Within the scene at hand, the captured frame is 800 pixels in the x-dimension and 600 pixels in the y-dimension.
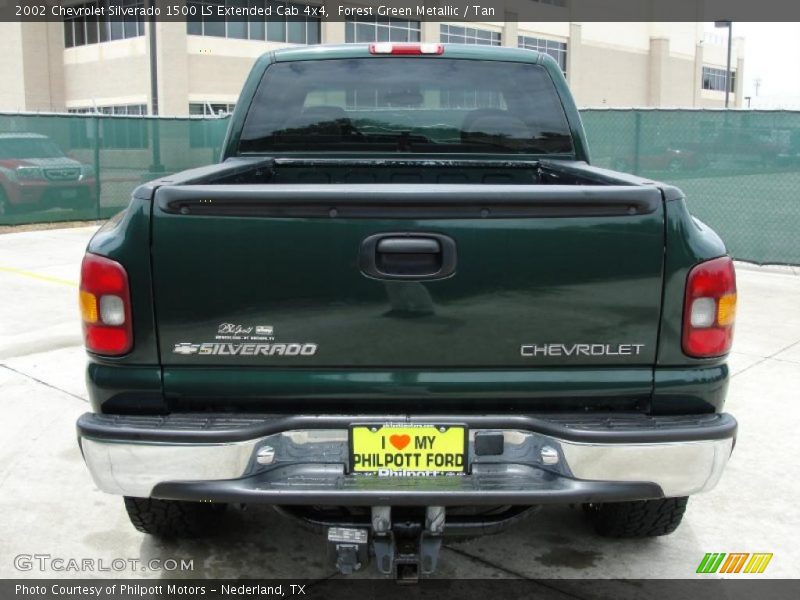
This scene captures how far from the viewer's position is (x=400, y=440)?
2.65 metres

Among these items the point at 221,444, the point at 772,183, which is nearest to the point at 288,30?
the point at 772,183

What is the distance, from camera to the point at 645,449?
2635 mm

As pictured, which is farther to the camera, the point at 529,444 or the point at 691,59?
the point at 691,59

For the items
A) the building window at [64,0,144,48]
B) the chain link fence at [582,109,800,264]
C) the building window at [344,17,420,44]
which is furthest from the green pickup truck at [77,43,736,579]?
the building window at [344,17,420,44]

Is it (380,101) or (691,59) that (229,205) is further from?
(691,59)

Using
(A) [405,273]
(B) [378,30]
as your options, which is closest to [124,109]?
(B) [378,30]

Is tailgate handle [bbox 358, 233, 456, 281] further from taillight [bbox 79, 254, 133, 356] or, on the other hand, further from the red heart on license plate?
taillight [bbox 79, 254, 133, 356]

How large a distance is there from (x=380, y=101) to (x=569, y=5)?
5484 cm

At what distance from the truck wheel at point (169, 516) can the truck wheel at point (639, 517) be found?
1642 millimetres

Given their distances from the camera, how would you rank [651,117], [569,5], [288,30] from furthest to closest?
[569,5] < [288,30] < [651,117]

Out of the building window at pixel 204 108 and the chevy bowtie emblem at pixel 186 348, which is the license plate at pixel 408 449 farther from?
the building window at pixel 204 108

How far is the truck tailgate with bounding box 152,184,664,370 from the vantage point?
263cm

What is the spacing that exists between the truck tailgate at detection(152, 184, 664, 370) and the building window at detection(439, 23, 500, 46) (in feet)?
139

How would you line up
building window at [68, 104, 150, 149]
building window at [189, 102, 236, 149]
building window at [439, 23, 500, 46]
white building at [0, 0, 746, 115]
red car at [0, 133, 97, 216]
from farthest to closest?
building window at [439, 23, 500, 46], white building at [0, 0, 746, 115], building window at [189, 102, 236, 149], building window at [68, 104, 150, 149], red car at [0, 133, 97, 216]
